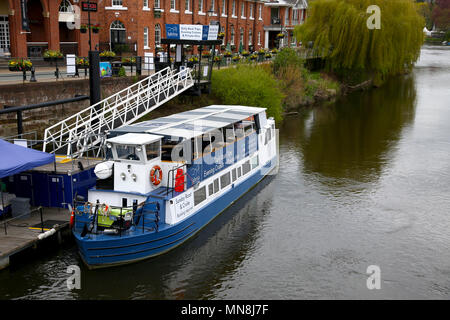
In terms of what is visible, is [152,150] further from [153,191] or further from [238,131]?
[238,131]

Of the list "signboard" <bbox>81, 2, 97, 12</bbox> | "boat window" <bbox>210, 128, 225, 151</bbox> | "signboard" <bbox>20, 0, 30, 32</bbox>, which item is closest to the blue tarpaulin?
"boat window" <bbox>210, 128, 225, 151</bbox>

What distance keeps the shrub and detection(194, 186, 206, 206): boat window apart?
63.7 ft

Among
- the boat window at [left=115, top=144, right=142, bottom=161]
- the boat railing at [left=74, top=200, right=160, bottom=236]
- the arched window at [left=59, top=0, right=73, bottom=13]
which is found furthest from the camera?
the arched window at [left=59, top=0, right=73, bottom=13]

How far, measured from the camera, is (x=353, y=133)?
4238 centimetres

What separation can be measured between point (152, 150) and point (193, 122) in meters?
4.35

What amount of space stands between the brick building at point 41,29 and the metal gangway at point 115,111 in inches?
564

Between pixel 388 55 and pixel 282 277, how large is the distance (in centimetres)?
4744

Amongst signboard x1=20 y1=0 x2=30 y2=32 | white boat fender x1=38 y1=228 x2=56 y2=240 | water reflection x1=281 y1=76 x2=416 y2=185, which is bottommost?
water reflection x1=281 y1=76 x2=416 y2=185

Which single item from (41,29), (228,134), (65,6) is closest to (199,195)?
(228,134)

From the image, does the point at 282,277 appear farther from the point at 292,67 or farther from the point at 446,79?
the point at 446,79

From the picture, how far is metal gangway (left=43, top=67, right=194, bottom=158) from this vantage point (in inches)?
976

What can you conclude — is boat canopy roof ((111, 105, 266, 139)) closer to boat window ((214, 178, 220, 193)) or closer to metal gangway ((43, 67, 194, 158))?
boat window ((214, 178, 220, 193))

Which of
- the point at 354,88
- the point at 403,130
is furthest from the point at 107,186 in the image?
the point at 354,88

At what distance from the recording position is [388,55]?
58844mm
